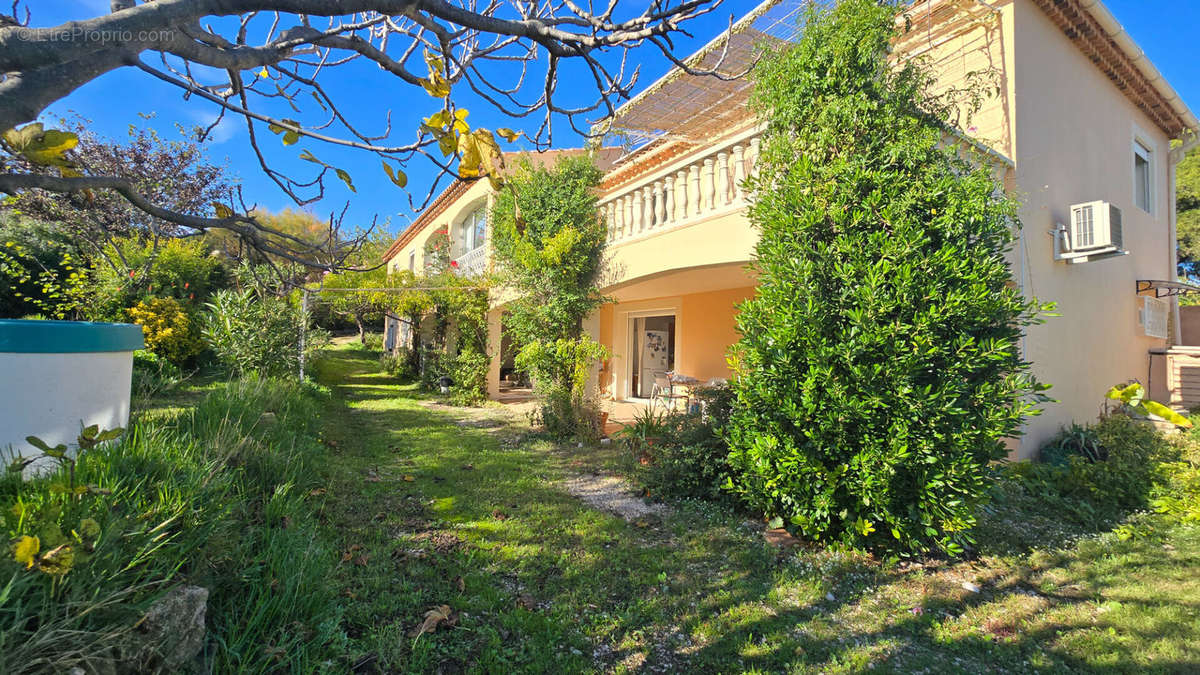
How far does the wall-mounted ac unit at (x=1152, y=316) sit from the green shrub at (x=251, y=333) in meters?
15.4

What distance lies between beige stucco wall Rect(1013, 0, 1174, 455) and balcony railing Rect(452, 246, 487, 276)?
9.98m

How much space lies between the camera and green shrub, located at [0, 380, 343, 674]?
5.38ft

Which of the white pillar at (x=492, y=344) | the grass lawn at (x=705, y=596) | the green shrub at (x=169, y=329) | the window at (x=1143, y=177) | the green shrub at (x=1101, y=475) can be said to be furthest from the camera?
the white pillar at (x=492, y=344)

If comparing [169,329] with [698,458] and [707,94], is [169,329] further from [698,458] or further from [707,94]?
[707,94]

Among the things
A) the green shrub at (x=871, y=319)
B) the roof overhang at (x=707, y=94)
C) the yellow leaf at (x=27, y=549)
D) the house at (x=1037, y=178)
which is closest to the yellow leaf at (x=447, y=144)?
the yellow leaf at (x=27, y=549)

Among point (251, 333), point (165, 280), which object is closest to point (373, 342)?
point (165, 280)

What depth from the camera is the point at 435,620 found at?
2660mm

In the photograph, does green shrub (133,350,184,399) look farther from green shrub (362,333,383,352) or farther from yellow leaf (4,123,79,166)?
green shrub (362,333,383,352)

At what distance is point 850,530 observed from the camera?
3.71 meters

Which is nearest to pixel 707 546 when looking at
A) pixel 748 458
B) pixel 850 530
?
pixel 748 458

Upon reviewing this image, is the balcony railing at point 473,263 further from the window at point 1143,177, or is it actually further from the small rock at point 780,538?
the window at point 1143,177

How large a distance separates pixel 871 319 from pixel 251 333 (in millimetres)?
10244

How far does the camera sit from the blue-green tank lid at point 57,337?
8.55 feet

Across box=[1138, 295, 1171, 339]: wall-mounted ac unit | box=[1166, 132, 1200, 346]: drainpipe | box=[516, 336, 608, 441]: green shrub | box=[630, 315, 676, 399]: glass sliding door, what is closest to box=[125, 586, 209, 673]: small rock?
box=[516, 336, 608, 441]: green shrub
